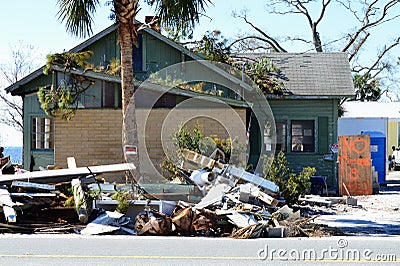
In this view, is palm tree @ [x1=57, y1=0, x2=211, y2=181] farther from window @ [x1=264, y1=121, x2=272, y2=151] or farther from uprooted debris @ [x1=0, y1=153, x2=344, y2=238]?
window @ [x1=264, y1=121, x2=272, y2=151]

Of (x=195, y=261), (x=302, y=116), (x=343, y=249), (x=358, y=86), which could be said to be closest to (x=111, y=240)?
(x=195, y=261)

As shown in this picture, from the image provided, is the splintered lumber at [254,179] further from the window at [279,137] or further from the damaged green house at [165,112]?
the window at [279,137]

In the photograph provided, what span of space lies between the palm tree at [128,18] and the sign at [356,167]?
25.3 feet

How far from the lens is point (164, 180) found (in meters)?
18.3

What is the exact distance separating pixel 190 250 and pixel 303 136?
551 inches

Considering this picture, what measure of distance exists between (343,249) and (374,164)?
14.6 m

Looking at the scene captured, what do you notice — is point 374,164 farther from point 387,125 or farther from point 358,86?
point 358,86

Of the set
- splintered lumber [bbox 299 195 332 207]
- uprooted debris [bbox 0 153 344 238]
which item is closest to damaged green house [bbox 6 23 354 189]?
splintered lumber [bbox 299 195 332 207]

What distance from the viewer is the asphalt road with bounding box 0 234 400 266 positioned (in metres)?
9.23

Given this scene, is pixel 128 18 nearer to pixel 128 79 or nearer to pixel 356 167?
pixel 128 79

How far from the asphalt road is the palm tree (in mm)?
5353

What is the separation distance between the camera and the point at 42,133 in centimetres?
2180

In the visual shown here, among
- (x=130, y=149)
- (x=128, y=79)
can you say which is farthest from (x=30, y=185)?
(x=128, y=79)

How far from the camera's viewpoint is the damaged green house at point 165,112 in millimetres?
20109
